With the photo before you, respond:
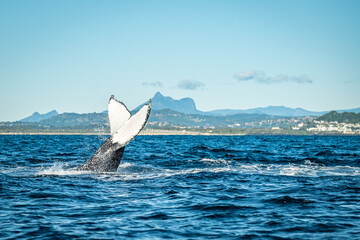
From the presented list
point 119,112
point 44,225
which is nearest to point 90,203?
point 44,225

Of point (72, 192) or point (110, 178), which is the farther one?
point (110, 178)

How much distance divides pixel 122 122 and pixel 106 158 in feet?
6.03

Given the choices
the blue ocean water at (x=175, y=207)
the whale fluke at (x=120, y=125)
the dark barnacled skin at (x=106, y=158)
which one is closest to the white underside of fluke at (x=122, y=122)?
the whale fluke at (x=120, y=125)

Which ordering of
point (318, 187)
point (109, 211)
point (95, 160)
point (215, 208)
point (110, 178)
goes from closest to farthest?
point (109, 211) < point (215, 208) < point (318, 187) < point (110, 178) < point (95, 160)

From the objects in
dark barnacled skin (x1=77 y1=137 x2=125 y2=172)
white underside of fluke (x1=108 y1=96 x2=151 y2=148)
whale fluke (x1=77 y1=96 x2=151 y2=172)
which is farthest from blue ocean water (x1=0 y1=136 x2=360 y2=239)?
white underside of fluke (x1=108 y1=96 x2=151 y2=148)

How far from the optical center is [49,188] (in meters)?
11.2

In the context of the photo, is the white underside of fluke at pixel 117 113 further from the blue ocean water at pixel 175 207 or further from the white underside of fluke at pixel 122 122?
the blue ocean water at pixel 175 207

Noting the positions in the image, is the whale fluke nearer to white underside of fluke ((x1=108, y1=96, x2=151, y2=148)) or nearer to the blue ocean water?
white underside of fluke ((x1=108, y1=96, x2=151, y2=148))

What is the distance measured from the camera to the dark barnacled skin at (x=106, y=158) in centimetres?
1289

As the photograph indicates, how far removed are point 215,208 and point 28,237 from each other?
394 cm

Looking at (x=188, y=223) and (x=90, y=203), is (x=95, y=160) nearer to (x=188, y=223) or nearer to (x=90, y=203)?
(x=90, y=203)

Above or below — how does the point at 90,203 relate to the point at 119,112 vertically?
below

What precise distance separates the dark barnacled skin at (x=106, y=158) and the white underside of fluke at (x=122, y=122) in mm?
434

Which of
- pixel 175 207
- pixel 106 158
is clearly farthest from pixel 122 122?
pixel 175 207
